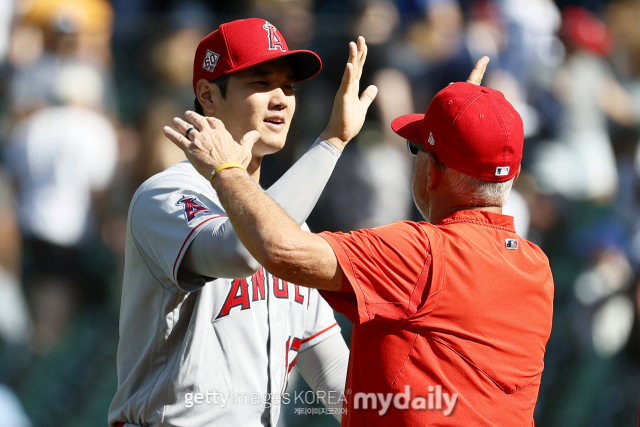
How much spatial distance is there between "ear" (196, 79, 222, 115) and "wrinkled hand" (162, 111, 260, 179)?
526 millimetres

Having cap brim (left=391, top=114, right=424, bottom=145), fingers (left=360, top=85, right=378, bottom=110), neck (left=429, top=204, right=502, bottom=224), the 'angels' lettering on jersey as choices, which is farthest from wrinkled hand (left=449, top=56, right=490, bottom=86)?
the 'angels' lettering on jersey

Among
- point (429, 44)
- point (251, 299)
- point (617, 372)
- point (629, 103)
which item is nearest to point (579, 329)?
point (617, 372)

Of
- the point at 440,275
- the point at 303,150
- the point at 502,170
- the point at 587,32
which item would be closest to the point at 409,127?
the point at 502,170

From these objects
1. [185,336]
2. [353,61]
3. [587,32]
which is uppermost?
[587,32]

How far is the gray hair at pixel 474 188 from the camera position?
2.04 metres

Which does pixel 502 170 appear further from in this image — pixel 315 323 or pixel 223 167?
pixel 315 323

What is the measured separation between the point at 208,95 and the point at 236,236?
958mm

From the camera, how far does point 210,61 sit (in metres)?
2.48

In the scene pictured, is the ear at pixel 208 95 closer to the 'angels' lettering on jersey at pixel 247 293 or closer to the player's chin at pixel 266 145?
the player's chin at pixel 266 145

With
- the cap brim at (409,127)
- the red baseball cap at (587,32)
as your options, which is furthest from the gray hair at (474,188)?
the red baseball cap at (587,32)

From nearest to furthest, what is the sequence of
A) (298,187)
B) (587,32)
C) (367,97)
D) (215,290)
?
(298,187) < (215,290) < (367,97) < (587,32)

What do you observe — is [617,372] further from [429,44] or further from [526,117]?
[429,44]

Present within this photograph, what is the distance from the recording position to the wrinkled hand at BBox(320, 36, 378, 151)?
2.10m

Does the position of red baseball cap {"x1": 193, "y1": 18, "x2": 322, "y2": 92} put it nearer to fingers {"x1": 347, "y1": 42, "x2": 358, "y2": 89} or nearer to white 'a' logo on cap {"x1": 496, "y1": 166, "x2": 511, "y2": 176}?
fingers {"x1": 347, "y1": 42, "x2": 358, "y2": 89}
